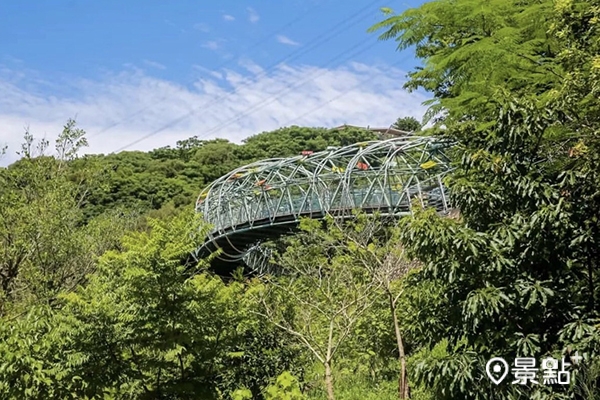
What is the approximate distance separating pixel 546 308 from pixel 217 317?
130 inches

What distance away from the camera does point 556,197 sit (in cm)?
421

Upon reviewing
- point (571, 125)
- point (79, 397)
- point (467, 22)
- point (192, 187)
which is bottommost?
point (79, 397)

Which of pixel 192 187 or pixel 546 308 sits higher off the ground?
pixel 192 187

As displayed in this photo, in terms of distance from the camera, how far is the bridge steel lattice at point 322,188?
62.0ft

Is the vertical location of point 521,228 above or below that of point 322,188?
below

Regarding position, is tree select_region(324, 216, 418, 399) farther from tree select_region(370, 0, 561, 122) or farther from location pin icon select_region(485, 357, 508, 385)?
location pin icon select_region(485, 357, 508, 385)

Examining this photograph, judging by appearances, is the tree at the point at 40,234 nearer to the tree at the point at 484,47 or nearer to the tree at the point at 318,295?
the tree at the point at 318,295

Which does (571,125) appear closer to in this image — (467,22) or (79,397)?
(467,22)

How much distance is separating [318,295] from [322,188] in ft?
47.3

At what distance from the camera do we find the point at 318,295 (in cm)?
850

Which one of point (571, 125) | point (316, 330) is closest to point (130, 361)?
point (316, 330)

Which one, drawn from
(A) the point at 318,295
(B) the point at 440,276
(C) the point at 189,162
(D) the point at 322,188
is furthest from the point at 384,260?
(C) the point at 189,162

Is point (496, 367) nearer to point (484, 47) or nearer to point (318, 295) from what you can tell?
point (484, 47)

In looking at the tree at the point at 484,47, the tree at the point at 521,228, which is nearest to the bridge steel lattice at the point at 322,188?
the tree at the point at 484,47
